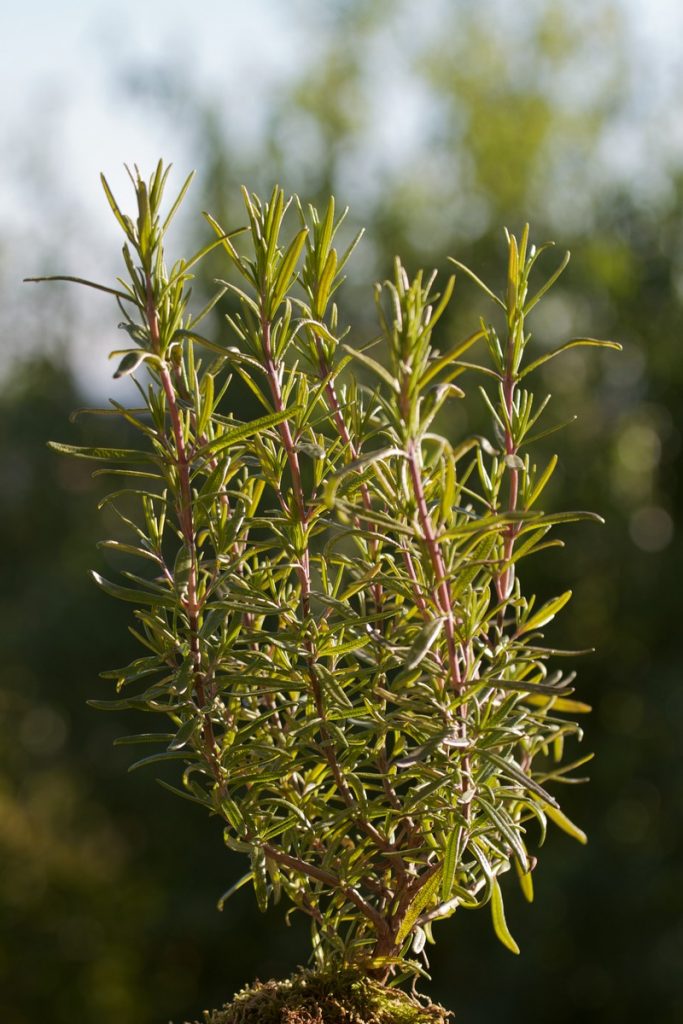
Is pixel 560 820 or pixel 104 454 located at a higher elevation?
pixel 104 454

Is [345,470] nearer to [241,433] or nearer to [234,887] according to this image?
[241,433]

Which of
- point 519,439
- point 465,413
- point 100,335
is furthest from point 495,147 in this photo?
point 519,439

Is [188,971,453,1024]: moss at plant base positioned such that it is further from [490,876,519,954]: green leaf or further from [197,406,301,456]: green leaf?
[197,406,301,456]: green leaf

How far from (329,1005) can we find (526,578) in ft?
14.3

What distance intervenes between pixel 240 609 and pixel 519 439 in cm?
20

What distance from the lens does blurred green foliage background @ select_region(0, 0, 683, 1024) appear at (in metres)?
4.16

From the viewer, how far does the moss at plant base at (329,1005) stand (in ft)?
1.84

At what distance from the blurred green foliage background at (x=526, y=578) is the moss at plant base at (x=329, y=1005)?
365cm

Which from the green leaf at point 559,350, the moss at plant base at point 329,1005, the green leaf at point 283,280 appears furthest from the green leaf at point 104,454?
the moss at plant base at point 329,1005

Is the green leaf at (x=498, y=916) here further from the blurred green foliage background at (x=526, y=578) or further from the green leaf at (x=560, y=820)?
the blurred green foliage background at (x=526, y=578)

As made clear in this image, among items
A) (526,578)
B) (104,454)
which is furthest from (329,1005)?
(526,578)

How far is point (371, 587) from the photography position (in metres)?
0.58

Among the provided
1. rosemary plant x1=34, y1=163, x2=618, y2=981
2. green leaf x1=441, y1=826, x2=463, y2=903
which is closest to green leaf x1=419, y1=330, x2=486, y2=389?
rosemary plant x1=34, y1=163, x2=618, y2=981

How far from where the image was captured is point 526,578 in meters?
4.85
